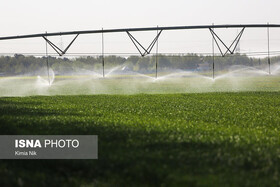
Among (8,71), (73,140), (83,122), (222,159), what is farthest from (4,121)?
(8,71)

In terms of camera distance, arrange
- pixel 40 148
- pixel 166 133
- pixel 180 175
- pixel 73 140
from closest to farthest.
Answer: pixel 180 175 < pixel 40 148 < pixel 73 140 < pixel 166 133

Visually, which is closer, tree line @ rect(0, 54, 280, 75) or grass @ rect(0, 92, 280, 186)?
grass @ rect(0, 92, 280, 186)

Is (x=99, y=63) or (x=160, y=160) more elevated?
(x=99, y=63)

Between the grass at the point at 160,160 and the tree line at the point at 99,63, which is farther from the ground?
the tree line at the point at 99,63

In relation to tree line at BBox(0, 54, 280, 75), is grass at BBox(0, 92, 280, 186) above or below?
below

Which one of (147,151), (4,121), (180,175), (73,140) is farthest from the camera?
(4,121)

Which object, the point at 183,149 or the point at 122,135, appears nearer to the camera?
the point at 183,149

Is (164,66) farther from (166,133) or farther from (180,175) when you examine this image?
(180,175)

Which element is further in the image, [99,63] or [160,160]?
[99,63]

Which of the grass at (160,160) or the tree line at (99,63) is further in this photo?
the tree line at (99,63)

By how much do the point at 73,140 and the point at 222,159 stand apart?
133 inches

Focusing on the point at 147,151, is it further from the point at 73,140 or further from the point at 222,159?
the point at 73,140

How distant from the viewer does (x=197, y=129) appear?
10.5 meters

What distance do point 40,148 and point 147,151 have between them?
221 cm
